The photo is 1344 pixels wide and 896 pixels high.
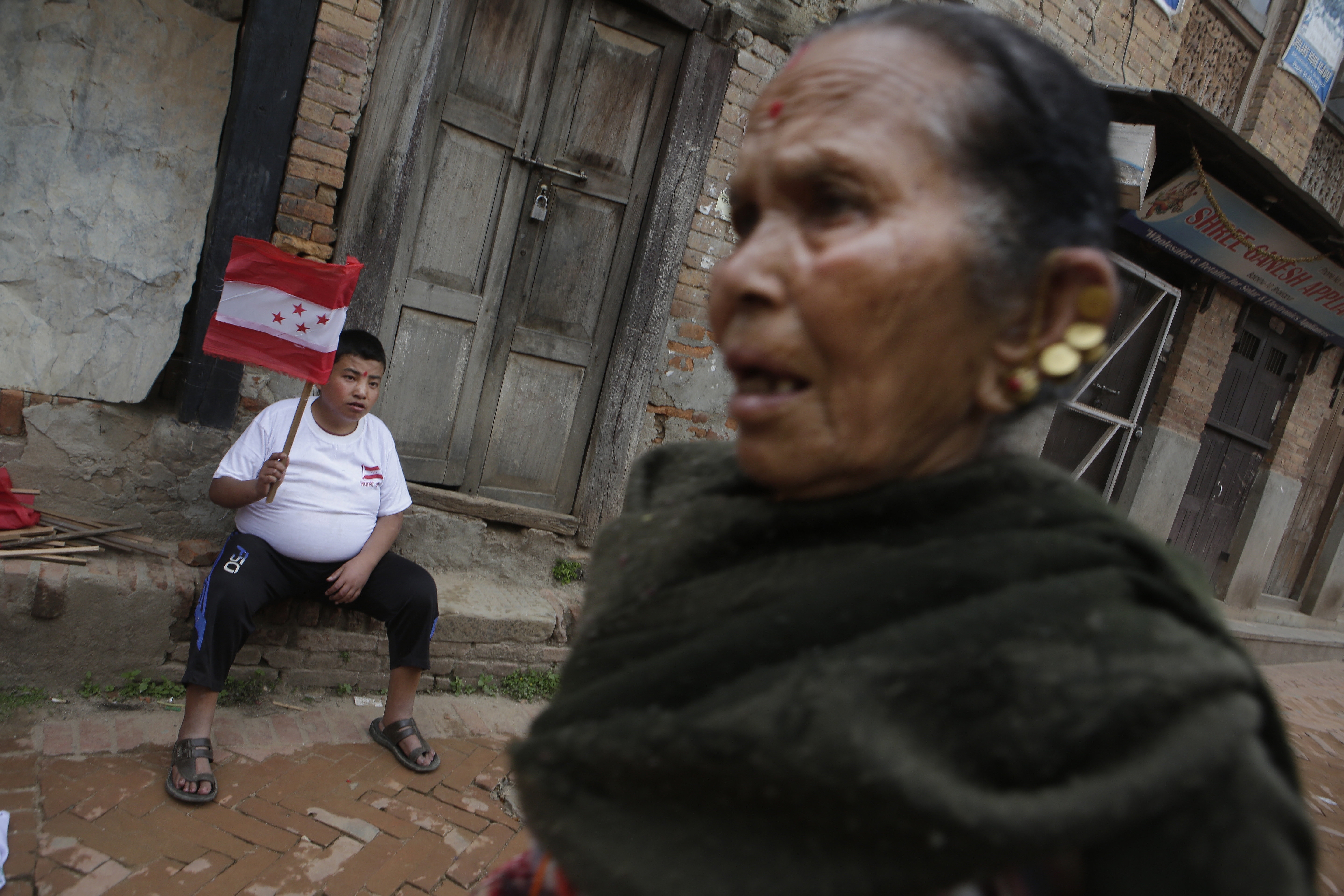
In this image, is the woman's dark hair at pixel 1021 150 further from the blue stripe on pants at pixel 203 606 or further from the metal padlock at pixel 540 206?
the metal padlock at pixel 540 206

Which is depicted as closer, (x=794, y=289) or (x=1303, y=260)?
(x=794, y=289)

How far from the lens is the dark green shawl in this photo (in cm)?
58

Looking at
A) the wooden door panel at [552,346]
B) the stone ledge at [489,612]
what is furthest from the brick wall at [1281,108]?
the stone ledge at [489,612]

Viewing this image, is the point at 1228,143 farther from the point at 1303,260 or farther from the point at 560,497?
the point at 560,497

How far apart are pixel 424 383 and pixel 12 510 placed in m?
1.86

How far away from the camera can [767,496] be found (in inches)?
36.6

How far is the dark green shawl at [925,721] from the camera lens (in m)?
0.58

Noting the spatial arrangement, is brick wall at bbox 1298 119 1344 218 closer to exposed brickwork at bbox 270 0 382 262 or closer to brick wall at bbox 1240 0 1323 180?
brick wall at bbox 1240 0 1323 180

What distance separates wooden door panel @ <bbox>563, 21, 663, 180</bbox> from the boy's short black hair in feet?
5.47

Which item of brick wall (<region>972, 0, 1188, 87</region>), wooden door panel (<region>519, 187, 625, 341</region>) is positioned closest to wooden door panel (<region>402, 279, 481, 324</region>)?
wooden door panel (<region>519, 187, 625, 341</region>)

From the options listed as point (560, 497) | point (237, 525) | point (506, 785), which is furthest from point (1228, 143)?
point (237, 525)

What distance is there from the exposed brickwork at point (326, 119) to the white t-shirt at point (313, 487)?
2.80 feet

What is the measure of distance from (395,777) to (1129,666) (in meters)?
3.32

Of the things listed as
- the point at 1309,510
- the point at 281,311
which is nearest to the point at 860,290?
the point at 281,311
